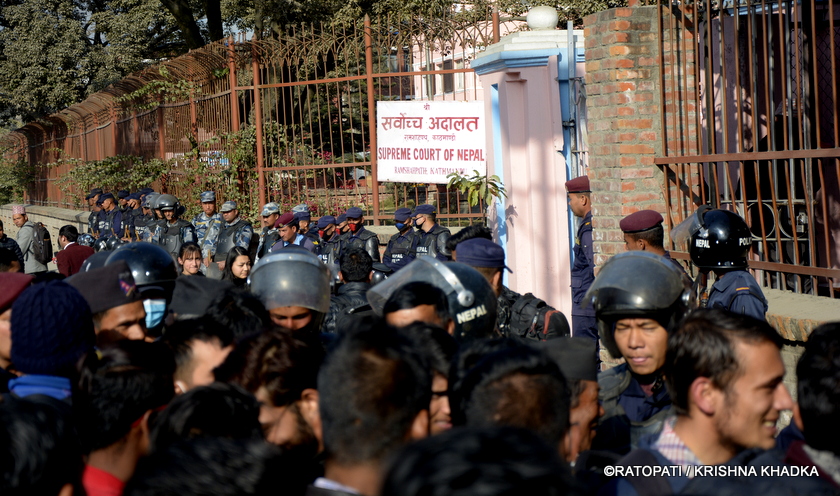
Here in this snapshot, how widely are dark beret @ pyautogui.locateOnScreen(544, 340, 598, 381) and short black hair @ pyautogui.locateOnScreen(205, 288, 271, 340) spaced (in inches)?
45.8

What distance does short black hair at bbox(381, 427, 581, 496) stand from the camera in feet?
3.91

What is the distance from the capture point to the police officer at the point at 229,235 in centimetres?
1142

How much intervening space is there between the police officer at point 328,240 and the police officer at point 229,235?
102 centimetres

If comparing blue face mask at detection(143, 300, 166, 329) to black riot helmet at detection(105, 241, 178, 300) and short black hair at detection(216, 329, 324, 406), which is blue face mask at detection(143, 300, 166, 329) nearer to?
black riot helmet at detection(105, 241, 178, 300)

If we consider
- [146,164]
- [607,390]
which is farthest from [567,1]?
[607,390]

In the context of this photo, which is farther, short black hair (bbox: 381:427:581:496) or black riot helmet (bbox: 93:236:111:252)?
black riot helmet (bbox: 93:236:111:252)

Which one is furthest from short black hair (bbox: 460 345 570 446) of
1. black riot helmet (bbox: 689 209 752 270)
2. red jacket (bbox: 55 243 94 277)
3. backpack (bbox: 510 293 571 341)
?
red jacket (bbox: 55 243 94 277)

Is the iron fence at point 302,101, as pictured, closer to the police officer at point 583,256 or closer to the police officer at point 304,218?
the police officer at point 304,218

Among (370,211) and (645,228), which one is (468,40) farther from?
(645,228)

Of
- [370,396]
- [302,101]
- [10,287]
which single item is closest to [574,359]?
[370,396]

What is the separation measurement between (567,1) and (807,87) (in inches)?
520

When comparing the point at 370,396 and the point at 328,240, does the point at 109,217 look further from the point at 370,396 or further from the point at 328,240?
the point at 370,396

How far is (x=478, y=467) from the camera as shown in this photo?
121cm

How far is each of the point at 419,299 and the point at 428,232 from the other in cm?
676
